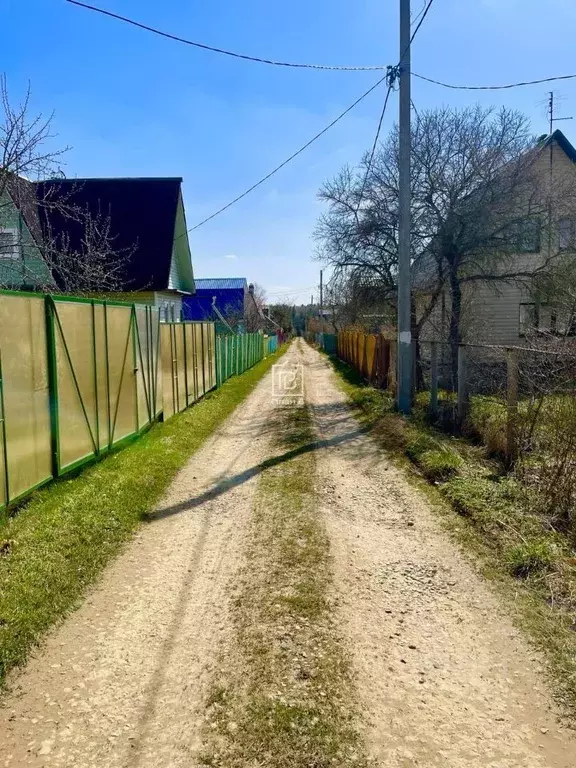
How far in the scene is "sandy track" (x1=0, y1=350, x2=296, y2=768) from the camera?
238 cm

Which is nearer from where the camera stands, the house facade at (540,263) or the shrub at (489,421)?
the shrub at (489,421)

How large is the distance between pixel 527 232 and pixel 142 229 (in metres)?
14.4

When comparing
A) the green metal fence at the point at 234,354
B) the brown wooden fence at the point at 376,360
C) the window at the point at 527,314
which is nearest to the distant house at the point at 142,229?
the green metal fence at the point at 234,354

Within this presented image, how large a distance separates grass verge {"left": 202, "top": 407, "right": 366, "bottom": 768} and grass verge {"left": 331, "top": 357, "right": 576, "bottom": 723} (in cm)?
123

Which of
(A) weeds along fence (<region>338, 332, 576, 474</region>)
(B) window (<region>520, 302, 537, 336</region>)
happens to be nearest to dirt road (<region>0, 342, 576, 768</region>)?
(A) weeds along fence (<region>338, 332, 576, 474</region>)

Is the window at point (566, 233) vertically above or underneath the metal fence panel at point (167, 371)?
above

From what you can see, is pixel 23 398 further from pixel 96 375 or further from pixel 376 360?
pixel 376 360

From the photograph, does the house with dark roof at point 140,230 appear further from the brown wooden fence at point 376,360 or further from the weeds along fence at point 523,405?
the weeds along fence at point 523,405

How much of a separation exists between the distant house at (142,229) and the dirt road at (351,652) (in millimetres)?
14858

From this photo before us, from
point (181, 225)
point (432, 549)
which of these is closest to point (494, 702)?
point (432, 549)

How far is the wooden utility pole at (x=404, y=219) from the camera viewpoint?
1017cm

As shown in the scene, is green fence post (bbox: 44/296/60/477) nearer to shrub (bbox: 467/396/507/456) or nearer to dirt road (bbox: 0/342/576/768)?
dirt road (bbox: 0/342/576/768)

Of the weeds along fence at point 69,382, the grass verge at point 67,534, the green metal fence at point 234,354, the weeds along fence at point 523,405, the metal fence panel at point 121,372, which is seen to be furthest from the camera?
the green metal fence at point 234,354

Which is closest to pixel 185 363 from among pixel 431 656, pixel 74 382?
pixel 74 382
